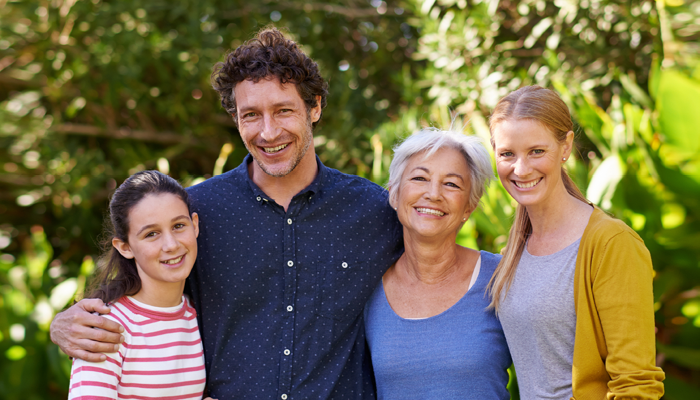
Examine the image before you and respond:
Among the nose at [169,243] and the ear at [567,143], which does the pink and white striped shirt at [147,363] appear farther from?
Answer: the ear at [567,143]

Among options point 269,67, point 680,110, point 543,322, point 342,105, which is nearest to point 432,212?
point 543,322

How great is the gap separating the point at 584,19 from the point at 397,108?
1.68 m

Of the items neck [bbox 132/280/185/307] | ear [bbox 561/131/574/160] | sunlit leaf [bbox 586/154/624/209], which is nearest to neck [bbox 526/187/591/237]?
ear [bbox 561/131/574/160]

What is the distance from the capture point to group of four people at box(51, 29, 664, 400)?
1.63 m

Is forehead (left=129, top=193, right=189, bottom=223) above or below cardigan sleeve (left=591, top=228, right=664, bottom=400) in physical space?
above

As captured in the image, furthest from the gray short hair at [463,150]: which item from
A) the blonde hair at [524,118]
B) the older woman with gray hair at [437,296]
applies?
the blonde hair at [524,118]

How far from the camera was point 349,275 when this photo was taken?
2.11 meters

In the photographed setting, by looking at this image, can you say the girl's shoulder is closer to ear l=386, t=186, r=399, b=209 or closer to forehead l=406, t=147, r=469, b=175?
forehead l=406, t=147, r=469, b=175

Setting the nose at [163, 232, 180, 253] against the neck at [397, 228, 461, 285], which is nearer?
the nose at [163, 232, 180, 253]

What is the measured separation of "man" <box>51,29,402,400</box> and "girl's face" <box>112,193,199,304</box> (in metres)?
0.21

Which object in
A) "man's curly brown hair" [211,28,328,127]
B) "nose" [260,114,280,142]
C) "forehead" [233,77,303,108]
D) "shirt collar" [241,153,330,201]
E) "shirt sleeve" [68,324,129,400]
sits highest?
"man's curly brown hair" [211,28,328,127]

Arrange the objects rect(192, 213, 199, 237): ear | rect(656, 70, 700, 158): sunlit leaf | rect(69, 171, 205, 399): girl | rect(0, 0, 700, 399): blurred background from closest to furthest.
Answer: rect(69, 171, 205, 399): girl → rect(192, 213, 199, 237): ear → rect(656, 70, 700, 158): sunlit leaf → rect(0, 0, 700, 399): blurred background

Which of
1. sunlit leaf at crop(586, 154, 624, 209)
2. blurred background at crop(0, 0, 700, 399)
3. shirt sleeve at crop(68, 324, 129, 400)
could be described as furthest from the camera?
blurred background at crop(0, 0, 700, 399)

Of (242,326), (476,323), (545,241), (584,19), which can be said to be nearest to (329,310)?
(242,326)
